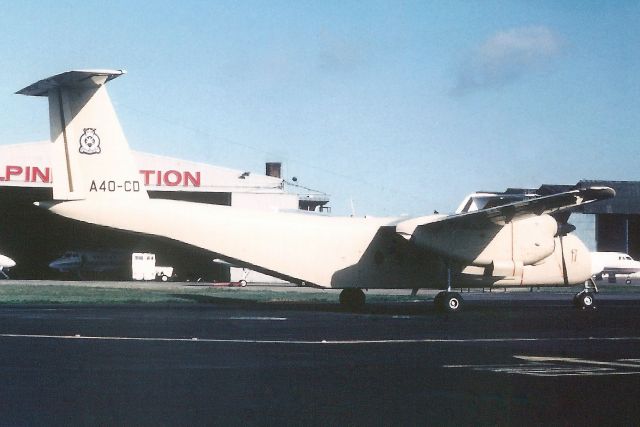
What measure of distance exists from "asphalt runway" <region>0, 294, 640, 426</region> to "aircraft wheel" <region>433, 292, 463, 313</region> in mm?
5446

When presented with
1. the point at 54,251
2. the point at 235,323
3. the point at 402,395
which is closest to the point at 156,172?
the point at 54,251

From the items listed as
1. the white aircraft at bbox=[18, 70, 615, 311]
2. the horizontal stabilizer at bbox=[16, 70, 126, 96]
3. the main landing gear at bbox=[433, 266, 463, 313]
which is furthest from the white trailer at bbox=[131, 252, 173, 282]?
the horizontal stabilizer at bbox=[16, 70, 126, 96]

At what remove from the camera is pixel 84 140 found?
27641 mm

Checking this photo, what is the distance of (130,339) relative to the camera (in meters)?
18.9

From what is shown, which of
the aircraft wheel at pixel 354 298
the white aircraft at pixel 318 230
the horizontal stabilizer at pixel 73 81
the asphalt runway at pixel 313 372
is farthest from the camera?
the aircraft wheel at pixel 354 298

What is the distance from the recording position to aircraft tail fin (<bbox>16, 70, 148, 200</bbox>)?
27234 millimetres

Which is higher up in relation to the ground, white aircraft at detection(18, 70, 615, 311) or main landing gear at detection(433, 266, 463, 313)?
white aircraft at detection(18, 70, 615, 311)

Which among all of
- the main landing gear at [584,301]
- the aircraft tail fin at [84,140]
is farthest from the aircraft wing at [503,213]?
the aircraft tail fin at [84,140]

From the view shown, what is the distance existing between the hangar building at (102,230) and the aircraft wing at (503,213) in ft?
66.7

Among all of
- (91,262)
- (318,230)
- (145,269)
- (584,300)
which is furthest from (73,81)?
(91,262)

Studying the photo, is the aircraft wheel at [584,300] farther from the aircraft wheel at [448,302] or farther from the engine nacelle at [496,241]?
the aircraft wheel at [448,302]

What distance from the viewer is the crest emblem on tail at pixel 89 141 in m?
27.6

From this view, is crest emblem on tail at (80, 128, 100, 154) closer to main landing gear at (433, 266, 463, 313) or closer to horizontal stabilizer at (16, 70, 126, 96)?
horizontal stabilizer at (16, 70, 126, 96)

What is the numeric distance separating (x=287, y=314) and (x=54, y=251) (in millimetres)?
71336
